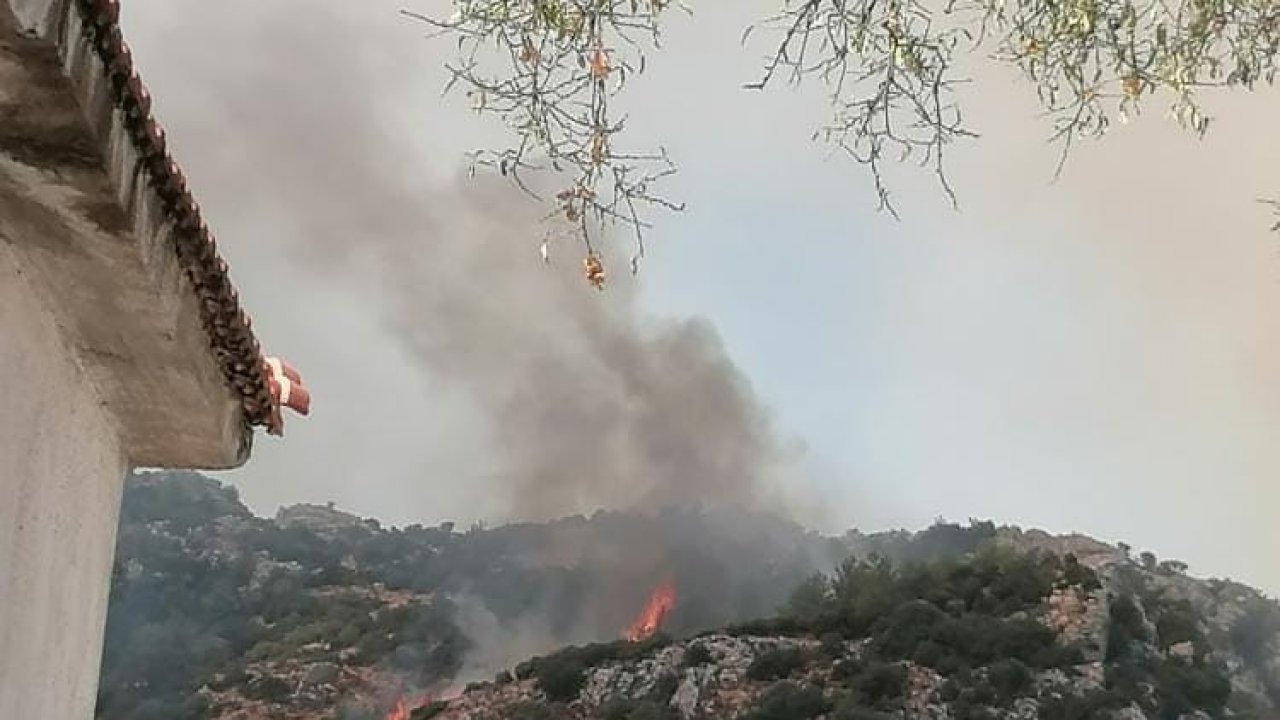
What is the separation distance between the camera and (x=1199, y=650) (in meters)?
28.5

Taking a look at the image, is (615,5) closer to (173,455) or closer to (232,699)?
(173,455)

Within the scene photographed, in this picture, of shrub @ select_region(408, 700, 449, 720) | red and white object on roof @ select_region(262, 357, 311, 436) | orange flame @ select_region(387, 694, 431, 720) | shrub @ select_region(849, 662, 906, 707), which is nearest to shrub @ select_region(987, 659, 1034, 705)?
shrub @ select_region(849, 662, 906, 707)

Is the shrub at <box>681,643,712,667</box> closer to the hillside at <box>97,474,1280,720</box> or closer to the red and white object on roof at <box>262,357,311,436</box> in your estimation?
the hillside at <box>97,474,1280,720</box>

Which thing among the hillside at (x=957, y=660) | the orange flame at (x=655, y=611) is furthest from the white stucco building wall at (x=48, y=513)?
the orange flame at (x=655, y=611)

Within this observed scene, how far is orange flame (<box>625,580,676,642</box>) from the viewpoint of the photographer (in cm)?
4041

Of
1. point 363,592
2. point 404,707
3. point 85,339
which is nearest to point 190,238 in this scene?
point 85,339

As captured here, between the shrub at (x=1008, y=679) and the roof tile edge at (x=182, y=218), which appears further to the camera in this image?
the shrub at (x=1008, y=679)

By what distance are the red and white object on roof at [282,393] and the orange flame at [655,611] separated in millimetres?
35488

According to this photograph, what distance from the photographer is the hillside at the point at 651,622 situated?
26531 mm

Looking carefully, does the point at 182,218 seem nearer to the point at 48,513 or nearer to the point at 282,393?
the point at 48,513

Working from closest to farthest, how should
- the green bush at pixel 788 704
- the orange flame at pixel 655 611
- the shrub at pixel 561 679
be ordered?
the green bush at pixel 788 704 < the shrub at pixel 561 679 < the orange flame at pixel 655 611

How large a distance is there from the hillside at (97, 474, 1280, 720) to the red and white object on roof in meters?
21.6

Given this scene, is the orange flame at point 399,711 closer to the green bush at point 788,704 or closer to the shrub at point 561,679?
the shrub at point 561,679

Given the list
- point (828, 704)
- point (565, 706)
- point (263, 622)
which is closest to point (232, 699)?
point (263, 622)
